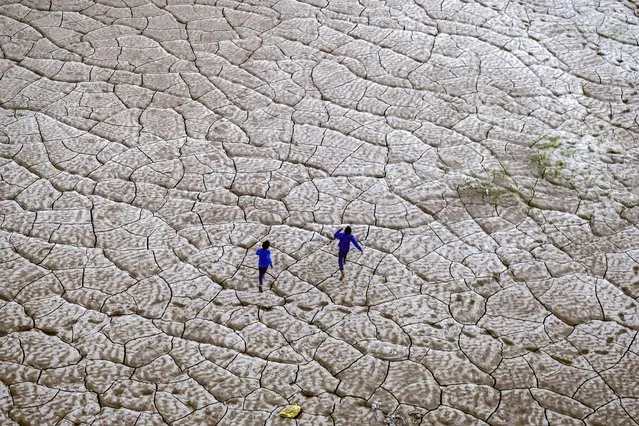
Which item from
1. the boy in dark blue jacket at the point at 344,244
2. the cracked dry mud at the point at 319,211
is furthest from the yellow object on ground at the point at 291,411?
the boy in dark blue jacket at the point at 344,244

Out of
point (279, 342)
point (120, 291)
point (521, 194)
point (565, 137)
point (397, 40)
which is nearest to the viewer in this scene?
point (279, 342)

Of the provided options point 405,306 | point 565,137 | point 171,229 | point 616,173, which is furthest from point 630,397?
point 171,229

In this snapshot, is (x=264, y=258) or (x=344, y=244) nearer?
(x=264, y=258)

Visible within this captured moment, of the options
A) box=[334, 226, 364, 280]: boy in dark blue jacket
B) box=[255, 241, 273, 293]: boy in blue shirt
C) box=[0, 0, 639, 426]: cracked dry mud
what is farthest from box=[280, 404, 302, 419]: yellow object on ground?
box=[334, 226, 364, 280]: boy in dark blue jacket

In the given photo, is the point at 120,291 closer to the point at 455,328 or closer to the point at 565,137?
the point at 455,328

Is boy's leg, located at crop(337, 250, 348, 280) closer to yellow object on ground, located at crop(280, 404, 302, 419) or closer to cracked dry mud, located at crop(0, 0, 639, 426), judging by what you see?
cracked dry mud, located at crop(0, 0, 639, 426)

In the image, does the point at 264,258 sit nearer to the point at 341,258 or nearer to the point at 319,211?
the point at 341,258

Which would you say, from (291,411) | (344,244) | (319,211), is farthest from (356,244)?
(291,411)
